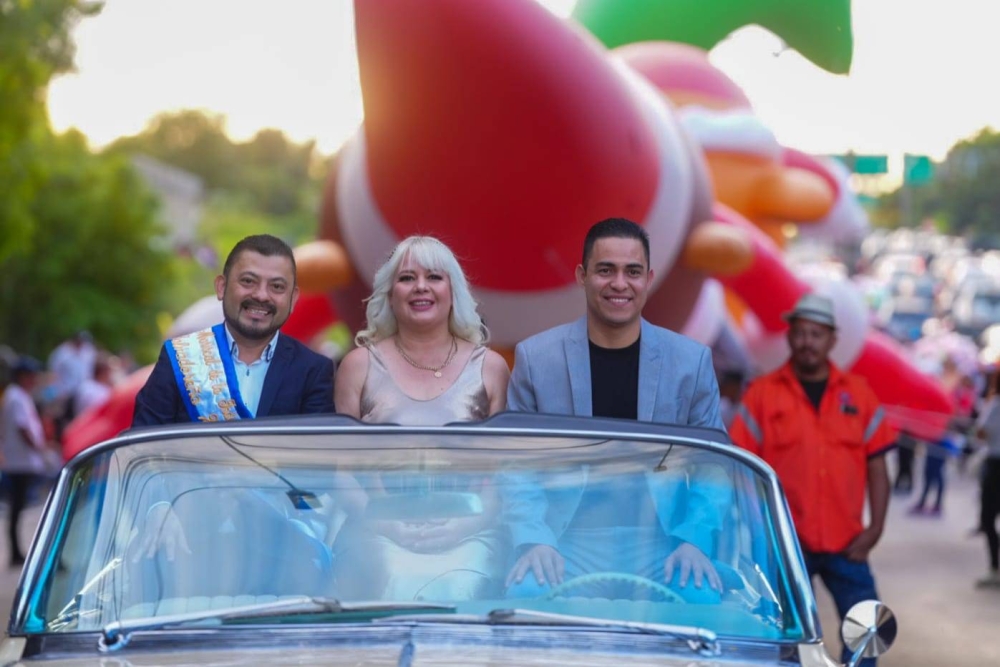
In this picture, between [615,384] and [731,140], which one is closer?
[615,384]

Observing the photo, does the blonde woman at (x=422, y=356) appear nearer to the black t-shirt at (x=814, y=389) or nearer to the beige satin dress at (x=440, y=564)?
the beige satin dress at (x=440, y=564)

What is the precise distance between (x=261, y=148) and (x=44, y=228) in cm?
9874

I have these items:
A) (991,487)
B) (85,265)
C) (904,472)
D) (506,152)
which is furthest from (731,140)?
(85,265)

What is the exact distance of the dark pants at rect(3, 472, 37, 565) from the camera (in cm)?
1184

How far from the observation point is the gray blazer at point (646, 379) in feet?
15.1

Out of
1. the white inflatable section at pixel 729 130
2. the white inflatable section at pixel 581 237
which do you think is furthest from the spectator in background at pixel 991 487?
the white inflatable section at pixel 729 130

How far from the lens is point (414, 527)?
3643 mm

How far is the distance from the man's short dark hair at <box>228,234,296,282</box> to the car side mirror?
78.0 inches

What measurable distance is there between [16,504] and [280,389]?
8172 mm

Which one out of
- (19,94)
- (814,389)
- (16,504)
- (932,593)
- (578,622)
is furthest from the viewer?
(19,94)

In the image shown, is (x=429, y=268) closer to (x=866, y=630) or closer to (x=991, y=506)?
(x=866, y=630)

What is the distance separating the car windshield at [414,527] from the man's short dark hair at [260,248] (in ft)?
3.49

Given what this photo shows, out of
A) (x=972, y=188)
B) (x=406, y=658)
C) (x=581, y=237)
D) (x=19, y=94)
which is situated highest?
(x=972, y=188)

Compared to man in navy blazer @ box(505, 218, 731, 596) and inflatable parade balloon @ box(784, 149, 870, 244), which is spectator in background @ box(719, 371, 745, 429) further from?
man in navy blazer @ box(505, 218, 731, 596)
